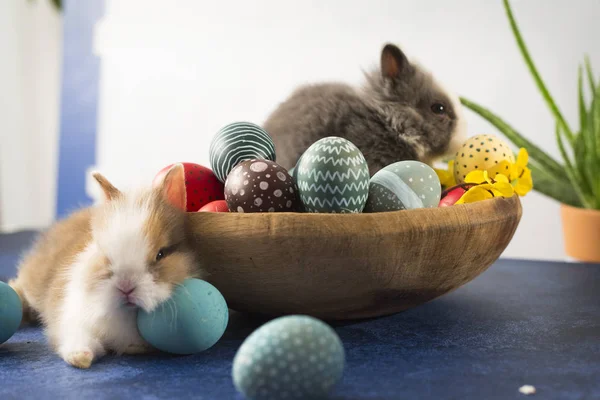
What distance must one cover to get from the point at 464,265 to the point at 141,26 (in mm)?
2270

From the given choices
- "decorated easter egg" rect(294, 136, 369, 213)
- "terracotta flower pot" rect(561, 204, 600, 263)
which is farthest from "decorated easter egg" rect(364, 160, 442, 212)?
"terracotta flower pot" rect(561, 204, 600, 263)

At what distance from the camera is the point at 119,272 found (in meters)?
0.65

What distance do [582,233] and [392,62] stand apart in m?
0.79

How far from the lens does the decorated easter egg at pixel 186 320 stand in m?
0.64

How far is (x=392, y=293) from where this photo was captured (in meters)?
0.72

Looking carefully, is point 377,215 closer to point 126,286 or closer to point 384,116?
point 126,286

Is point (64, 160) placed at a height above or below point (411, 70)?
below

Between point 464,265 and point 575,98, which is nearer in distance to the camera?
point 464,265

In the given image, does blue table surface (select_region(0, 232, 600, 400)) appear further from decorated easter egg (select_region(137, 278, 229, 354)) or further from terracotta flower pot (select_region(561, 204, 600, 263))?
terracotta flower pot (select_region(561, 204, 600, 263))

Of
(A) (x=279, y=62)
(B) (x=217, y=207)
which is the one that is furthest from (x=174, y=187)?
(A) (x=279, y=62)

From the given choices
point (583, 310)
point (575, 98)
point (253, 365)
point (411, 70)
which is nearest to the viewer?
point (253, 365)

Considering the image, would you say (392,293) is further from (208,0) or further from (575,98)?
(208,0)

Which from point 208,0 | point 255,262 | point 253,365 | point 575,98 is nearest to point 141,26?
point 208,0

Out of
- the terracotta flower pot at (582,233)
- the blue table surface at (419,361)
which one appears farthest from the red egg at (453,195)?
the terracotta flower pot at (582,233)
